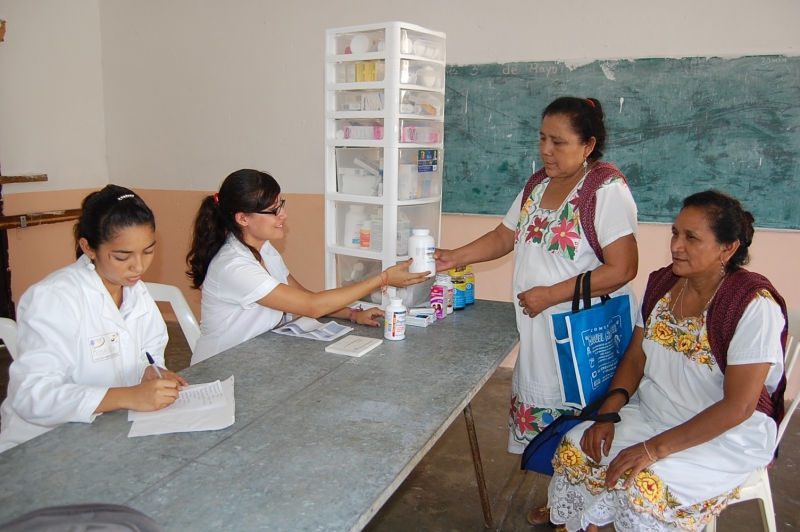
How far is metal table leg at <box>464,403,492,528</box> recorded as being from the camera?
93.7 inches

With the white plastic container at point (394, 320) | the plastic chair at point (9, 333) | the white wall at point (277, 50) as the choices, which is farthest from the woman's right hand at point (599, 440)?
the white wall at point (277, 50)

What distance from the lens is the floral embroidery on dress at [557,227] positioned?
216 centimetres

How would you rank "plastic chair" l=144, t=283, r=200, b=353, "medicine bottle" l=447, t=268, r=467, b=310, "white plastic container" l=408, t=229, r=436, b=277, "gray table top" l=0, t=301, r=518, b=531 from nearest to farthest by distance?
"gray table top" l=0, t=301, r=518, b=531 → "white plastic container" l=408, t=229, r=436, b=277 → "plastic chair" l=144, t=283, r=200, b=353 → "medicine bottle" l=447, t=268, r=467, b=310

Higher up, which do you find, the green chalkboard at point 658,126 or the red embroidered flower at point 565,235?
the green chalkboard at point 658,126

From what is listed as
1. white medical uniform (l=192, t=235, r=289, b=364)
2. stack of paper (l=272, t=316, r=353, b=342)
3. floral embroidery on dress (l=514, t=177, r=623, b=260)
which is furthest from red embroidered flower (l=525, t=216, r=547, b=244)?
white medical uniform (l=192, t=235, r=289, b=364)

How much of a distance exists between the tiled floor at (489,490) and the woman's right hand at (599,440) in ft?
2.36

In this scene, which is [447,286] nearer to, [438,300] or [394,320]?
[438,300]

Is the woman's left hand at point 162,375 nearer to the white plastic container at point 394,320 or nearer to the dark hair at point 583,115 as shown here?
the white plastic container at point 394,320

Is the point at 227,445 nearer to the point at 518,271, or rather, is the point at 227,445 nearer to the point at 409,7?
the point at 518,271

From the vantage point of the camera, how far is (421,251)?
2.43m

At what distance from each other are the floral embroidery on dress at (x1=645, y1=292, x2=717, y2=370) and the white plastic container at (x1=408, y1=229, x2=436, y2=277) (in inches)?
32.9

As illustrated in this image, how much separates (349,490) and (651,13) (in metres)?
3.40

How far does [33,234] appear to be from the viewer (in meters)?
4.77

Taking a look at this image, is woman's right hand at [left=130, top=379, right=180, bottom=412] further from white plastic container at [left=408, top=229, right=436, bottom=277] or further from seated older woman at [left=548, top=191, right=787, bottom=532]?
seated older woman at [left=548, top=191, right=787, bottom=532]
